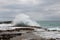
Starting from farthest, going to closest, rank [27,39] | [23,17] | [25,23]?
1. [23,17]
2. [25,23]
3. [27,39]

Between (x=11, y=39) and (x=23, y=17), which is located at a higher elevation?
(x=23, y=17)

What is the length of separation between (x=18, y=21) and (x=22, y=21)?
991 millimetres

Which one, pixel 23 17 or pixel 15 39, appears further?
pixel 23 17

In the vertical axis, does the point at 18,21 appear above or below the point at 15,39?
above

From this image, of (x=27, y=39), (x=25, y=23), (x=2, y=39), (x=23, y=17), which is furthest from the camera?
(x=23, y=17)

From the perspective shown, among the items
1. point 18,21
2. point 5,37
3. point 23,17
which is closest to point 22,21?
point 18,21

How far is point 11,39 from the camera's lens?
13.8m

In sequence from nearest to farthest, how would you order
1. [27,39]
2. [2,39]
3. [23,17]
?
[27,39] → [2,39] → [23,17]

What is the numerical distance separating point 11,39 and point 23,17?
90.2ft

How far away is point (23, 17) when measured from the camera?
4125 centimetres

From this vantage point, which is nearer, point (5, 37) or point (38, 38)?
point (38, 38)

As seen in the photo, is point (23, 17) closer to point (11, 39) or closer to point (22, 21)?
point (22, 21)

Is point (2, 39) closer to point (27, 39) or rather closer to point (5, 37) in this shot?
point (5, 37)

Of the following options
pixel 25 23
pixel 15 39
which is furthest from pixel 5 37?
pixel 25 23
